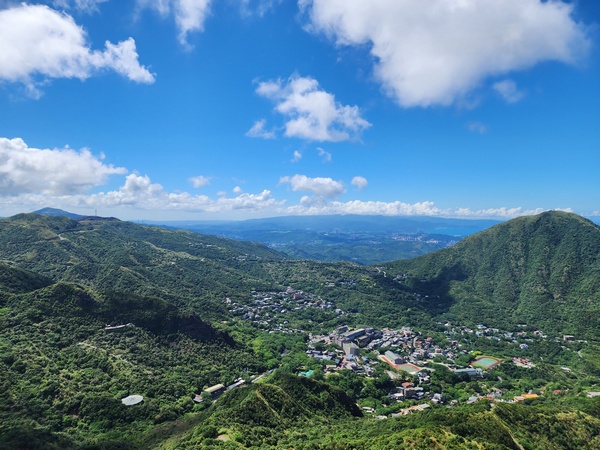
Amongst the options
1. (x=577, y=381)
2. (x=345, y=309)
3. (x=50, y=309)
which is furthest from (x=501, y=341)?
(x=50, y=309)

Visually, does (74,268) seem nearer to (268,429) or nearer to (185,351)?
(185,351)

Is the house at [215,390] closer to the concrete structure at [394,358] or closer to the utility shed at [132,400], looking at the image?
the utility shed at [132,400]

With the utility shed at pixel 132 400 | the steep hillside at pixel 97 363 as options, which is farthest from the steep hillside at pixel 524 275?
the utility shed at pixel 132 400

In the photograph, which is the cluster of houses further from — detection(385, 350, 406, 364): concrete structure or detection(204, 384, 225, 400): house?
detection(204, 384, 225, 400): house

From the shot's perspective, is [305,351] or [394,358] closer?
[394,358]

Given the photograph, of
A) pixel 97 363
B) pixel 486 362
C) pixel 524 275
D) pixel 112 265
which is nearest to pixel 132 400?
pixel 97 363

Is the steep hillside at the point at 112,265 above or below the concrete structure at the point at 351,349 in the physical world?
above

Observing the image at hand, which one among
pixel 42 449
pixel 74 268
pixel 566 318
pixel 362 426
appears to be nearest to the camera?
pixel 42 449

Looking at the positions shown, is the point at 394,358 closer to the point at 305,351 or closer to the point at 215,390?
the point at 305,351
